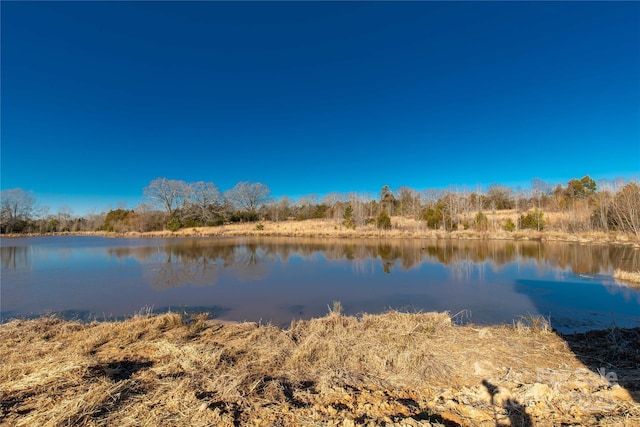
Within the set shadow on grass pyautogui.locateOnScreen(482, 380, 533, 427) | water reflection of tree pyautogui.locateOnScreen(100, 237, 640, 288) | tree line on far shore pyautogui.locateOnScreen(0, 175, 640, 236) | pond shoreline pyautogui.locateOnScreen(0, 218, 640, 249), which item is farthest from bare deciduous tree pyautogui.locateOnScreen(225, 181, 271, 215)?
shadow on grass pyautogui.locateOnScreen(482, 380, 533, 427)

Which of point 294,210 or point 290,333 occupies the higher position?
point 294,210

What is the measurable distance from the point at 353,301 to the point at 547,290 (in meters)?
6.53

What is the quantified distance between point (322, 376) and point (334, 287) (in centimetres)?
702

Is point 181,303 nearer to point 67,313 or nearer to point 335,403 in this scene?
point 67,313

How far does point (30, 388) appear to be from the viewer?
3.40m

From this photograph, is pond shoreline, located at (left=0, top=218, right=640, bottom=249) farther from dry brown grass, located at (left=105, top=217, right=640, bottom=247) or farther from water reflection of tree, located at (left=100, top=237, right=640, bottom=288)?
water reflection of tree, located at (left=100, top=237, right=640, bottom=288)

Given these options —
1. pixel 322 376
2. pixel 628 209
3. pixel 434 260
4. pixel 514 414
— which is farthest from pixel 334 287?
pixel 628 209

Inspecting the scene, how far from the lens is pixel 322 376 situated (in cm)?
377

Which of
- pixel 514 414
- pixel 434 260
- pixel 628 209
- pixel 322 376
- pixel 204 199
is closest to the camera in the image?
pixel 514 414

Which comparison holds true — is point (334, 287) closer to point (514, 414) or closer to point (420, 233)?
point (514, 414)

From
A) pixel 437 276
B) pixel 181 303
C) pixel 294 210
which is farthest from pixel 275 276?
pixel 294 210

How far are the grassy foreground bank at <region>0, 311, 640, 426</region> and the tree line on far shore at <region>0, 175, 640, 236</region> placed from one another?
26634 millimetres

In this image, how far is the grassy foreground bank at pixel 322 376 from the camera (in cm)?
287

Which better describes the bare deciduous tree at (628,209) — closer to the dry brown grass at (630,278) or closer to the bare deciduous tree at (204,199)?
the dry brown grass at (630,278)
